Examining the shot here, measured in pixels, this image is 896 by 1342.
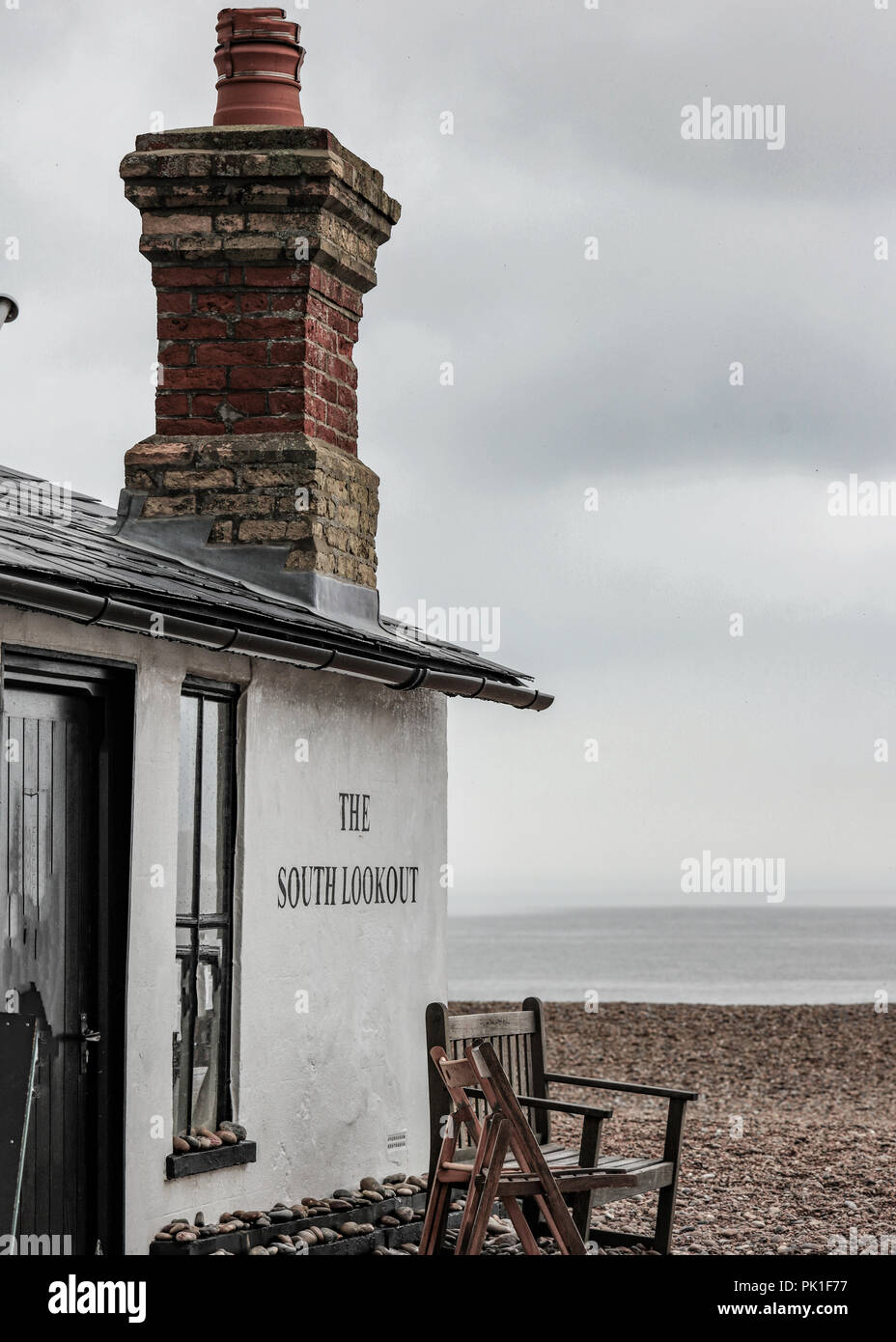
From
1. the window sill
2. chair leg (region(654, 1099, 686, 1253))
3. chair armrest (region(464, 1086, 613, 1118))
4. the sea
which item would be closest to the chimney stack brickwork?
chair armrest (region(464, 1086, 613, 1118))

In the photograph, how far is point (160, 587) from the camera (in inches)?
235

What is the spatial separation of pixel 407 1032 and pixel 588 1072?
6802 millimetres

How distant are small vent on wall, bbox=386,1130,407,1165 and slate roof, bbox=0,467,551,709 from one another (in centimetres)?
223

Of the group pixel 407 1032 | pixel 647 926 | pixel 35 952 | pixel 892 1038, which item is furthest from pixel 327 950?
pixel 647 926

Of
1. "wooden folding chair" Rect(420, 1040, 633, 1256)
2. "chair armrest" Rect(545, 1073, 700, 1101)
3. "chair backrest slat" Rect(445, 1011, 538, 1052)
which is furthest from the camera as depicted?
"chair armrest" Rect(545, 1073, 700, 1101)

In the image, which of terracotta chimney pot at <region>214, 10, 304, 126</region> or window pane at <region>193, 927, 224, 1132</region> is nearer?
window pane at <region>193, 927, 224, 1132</region>

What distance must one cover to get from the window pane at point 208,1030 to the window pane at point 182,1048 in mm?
56

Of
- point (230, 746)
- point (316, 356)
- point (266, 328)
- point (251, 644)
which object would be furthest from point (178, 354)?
point (251, 644)

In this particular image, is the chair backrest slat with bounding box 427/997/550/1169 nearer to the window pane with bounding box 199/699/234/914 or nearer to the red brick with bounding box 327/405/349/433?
the window pane with bounding box 199/699/234/914

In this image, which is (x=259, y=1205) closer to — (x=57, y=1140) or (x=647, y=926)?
(x=57, y=1140)

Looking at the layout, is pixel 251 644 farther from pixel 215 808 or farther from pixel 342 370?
pixel 342 370

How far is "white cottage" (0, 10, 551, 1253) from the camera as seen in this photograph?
591cm

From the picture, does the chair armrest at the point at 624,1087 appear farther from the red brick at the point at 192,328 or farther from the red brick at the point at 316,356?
the red brick at the point at 192,328

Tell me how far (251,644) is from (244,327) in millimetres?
2568
